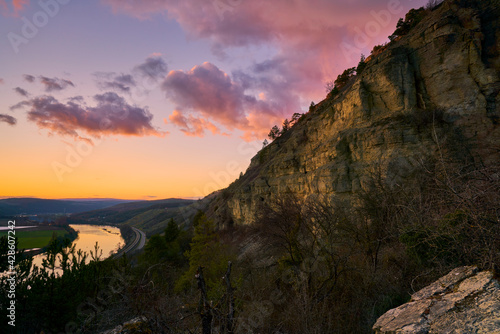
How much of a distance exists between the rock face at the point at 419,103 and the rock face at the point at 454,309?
368 inches

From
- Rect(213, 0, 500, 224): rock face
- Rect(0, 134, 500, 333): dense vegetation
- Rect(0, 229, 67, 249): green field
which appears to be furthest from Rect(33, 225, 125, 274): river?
Rect(213, 0, 500, 224): rock face

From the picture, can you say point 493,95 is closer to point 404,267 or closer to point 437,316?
point 404,267

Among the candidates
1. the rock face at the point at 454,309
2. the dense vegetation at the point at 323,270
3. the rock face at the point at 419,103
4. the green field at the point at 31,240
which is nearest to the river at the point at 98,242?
the green field at the point at 31,240

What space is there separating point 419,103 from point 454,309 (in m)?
19.1

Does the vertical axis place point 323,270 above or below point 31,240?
Answer: above

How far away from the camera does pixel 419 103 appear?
16.9 meters

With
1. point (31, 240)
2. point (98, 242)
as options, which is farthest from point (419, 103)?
point (98, 242)

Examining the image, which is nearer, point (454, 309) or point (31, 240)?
point (454, 309)

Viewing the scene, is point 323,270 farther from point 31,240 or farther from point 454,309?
point 31,240

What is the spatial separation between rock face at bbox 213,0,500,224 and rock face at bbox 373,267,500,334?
9.35m

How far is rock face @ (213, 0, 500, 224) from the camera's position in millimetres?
14094

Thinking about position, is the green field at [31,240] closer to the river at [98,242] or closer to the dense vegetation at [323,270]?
the river at [98,242]

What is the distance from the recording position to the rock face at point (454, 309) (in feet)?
7.68

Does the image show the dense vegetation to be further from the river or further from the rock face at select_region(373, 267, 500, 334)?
the river
